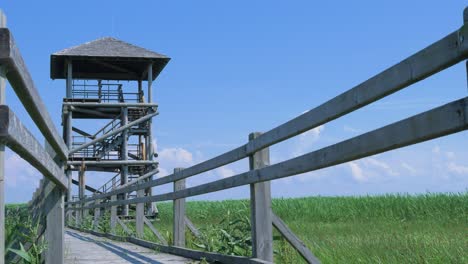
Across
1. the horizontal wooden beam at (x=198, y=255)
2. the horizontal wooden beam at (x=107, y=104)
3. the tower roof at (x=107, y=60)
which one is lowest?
the horizontal wooden beam at (x=198, y=255)

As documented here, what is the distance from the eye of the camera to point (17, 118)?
2652mm

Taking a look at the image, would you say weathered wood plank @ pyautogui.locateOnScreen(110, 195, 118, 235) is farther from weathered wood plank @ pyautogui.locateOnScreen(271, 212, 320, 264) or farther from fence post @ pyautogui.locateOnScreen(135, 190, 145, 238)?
weathered wood plank @ pyautogui.locateOnScreen(271, 212, 320, 264)

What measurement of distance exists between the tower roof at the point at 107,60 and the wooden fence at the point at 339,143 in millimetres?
26628

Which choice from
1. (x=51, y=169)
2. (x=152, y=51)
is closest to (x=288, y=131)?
(x=51, y=169)

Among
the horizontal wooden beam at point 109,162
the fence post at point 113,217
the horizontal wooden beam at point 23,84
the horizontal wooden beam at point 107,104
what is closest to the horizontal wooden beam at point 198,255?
the horizontal wooden beam at point 23,84

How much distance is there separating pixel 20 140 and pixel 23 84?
39 cm

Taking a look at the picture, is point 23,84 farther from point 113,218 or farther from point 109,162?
point 109,162

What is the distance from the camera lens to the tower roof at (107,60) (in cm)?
3269

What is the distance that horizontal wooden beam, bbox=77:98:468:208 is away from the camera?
2578mm

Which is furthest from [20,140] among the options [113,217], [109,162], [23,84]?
[109,162]

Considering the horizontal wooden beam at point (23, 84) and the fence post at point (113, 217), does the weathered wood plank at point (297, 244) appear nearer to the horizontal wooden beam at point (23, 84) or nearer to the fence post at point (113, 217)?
the horizontal wooden beam at point (23, 84)

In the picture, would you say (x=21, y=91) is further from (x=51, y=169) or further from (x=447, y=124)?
(x=447, y=124)

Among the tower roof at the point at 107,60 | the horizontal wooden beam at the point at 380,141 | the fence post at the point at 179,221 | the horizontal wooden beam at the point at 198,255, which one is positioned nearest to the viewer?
the horizontal wooden beam at the point at 380,141

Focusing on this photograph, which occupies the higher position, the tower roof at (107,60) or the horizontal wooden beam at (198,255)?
the tower roof at (107,60)
